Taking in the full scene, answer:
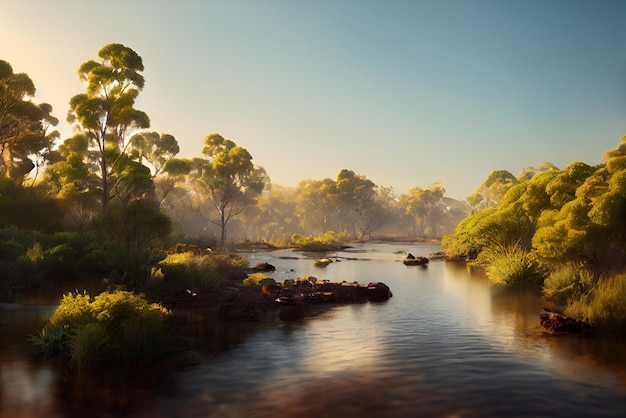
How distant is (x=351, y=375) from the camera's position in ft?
36.0

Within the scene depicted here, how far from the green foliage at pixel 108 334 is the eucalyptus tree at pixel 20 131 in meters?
27.9

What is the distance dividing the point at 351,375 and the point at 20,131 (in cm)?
4150

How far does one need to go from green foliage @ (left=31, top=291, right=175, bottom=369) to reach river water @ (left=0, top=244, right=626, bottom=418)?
69 cm

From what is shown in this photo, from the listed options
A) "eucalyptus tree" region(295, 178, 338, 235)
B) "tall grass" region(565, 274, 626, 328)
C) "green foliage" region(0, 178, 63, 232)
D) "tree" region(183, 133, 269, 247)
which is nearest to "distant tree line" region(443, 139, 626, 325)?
"tall grass" region(565, 274, 626, 328)

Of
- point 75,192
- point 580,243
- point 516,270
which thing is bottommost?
point 516,270

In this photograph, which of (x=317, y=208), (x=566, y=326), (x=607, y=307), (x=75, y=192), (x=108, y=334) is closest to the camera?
(x=108, y=334)

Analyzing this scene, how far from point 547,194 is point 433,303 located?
1029 centimetres

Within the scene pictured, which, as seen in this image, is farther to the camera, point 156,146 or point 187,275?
point 156,146

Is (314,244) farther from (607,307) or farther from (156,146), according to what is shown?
(607,307)

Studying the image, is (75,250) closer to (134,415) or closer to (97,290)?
(97,290)

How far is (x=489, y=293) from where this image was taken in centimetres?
2488

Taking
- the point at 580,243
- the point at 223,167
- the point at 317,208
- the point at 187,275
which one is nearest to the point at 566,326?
the point at 580,243

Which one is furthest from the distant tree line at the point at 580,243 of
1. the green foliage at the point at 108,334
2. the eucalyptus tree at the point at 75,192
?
the eucalyptus tree at the point at 75,192

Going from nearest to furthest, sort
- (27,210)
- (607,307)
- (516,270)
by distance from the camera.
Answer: (607,307) < (516,270) < (27,210)
